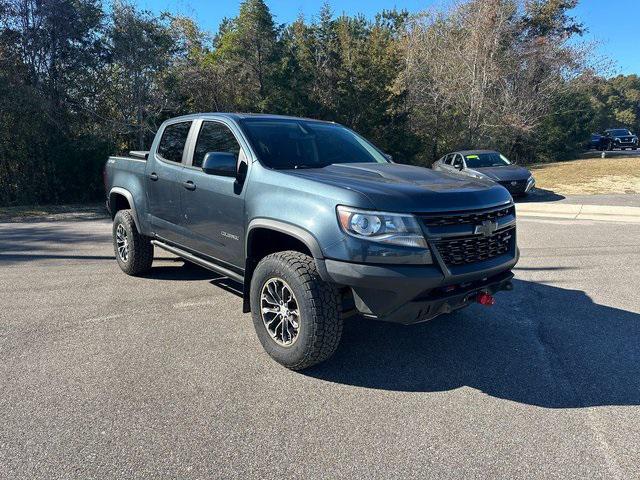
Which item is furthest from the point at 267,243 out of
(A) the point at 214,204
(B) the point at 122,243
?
(B) the point at 122,243

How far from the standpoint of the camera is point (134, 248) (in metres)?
5.86

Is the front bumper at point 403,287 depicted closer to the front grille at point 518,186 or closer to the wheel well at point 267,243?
the wheel well at point 267,243

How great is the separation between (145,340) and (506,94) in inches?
1014

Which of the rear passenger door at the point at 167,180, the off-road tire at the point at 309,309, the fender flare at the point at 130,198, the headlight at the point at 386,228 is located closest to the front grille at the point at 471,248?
the headlight at the point at 386,228

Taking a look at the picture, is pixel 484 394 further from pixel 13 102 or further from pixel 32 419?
pixel 13 102

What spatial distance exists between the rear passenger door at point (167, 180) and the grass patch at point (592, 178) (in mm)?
14684

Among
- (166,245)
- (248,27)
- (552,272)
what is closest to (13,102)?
(248,27)

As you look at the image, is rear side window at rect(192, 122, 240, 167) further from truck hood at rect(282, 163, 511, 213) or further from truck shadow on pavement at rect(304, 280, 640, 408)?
truck shadow on pavement at rect(304, 280, 640, 408)

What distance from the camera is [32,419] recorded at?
294 cm

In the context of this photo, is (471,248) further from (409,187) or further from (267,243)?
(267,243)

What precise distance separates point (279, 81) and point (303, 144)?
54.4 feet

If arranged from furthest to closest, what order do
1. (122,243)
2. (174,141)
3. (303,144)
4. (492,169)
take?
(492,169)
(122,243)
(174,141)
(303,144)

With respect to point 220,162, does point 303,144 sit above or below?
above

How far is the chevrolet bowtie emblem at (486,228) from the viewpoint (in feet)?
11.0
